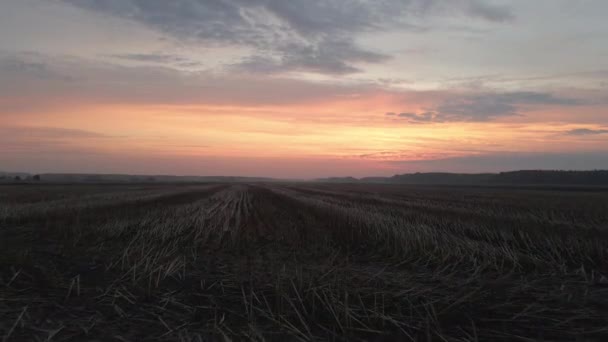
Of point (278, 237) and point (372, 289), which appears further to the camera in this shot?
point (278, 237)

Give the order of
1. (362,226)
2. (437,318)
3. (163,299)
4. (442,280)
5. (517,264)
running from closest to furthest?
(437,318)
(163,299)
(442,280)
(517,264)
(362,226)

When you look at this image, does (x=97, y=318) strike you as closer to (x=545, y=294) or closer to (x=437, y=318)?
(x=437, y=318)

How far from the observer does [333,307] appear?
4.93 m

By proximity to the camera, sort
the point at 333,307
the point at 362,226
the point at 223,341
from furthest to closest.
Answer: the point at 362,226 → the point at 333,307 → the point at 223,341

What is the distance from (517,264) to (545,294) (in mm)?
2068

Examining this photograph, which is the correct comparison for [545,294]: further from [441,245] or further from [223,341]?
[223,341]

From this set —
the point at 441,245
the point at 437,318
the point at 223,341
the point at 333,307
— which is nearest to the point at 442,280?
the point at 437,318

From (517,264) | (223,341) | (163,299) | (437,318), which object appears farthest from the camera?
(517,264)

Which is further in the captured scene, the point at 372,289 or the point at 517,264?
the point at 517,264

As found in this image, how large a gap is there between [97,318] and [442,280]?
4995 mm

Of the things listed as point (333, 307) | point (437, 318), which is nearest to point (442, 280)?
point (437, 318)

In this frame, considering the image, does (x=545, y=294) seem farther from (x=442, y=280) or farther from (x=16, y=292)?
(x=16, y=292)

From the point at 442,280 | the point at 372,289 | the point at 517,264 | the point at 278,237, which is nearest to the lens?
the point at 372,289

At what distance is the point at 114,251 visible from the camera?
9.05 metres
